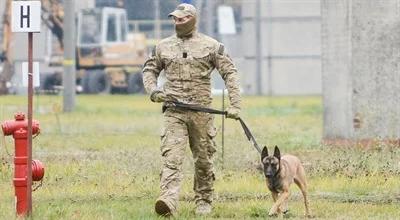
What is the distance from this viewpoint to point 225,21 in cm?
5575

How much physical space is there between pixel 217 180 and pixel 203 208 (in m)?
2.86

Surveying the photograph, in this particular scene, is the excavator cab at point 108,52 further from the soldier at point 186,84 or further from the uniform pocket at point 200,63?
the uniform pocket at point 200,63

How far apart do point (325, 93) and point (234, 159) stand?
11.1 ft

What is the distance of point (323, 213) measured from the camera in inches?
→ 551

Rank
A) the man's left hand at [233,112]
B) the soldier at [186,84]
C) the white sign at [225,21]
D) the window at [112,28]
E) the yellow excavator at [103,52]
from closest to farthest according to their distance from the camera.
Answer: the man's left hand at [233,112] → the soldier at [186,84] → the white sign at [225,21] → the yellow excavator at [103,52] → the window at [112,28]

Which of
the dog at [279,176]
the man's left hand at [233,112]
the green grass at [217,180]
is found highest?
the man's left hand at [233,112]

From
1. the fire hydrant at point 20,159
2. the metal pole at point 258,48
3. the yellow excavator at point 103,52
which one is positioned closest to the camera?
the fire hydrant at point 20,159

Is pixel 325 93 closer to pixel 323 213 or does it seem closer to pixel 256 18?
pixel 323 213

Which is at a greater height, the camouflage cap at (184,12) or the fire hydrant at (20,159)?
the camouflage cap at (184,12)

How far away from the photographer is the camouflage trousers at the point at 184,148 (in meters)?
13.4

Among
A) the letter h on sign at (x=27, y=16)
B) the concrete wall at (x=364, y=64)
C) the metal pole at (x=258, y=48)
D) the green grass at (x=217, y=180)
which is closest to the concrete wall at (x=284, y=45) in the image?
the metal pole at (x=258, y=48)

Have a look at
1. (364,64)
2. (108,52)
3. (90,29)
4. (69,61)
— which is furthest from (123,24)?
(364,64)

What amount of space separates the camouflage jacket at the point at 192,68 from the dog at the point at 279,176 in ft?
2.29

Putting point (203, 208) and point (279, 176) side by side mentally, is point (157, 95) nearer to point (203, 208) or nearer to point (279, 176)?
point (203, 208)
